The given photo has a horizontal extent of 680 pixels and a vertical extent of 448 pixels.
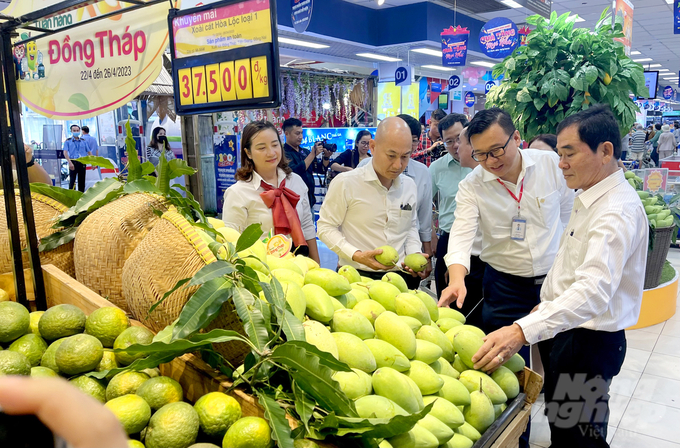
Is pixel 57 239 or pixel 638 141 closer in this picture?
pixel 57 239

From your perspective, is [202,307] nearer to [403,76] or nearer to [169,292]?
[169,292]

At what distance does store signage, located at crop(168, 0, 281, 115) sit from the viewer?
169 cm

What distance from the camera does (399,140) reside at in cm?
258

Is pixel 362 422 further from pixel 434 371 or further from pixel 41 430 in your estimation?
pixel 41 430

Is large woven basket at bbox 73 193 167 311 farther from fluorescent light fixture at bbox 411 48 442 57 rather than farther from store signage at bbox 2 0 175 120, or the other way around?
fluorescent light fixture at bbox 411 48 442 57

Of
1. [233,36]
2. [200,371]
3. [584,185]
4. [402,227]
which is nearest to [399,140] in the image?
[402,227]

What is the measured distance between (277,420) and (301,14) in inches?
258

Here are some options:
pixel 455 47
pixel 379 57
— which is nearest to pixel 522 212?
pixel 455 47

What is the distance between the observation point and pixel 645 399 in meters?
3.25

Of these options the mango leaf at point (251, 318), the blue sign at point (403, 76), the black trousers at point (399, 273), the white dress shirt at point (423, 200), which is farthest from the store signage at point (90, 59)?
the blue sign at point (403, 76)

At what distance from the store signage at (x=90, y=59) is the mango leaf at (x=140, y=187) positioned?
0.49m

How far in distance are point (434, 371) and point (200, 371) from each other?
61 cm

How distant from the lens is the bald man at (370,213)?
2.79m

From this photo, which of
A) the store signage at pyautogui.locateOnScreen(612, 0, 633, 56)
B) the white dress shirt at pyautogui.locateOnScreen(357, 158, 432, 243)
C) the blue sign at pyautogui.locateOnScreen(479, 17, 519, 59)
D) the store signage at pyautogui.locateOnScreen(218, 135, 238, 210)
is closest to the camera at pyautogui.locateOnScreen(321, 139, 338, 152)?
the store signage at pyautogui.locateOnScreen(218, 135, 238, 210)
